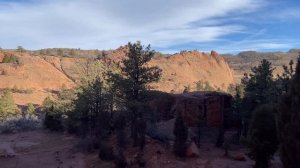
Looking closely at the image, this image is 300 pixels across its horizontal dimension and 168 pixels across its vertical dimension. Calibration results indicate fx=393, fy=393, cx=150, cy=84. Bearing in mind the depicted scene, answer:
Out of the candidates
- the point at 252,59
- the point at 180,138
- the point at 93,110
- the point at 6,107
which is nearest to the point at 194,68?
the point at 252,59

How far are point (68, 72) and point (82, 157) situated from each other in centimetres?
6026

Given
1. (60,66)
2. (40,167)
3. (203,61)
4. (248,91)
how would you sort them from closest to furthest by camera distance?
(40,167), (248,91), (60,66), (203,61)

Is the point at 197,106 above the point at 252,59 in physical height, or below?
below

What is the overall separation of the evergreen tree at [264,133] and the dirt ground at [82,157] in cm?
410

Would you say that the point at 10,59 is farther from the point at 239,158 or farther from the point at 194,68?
the point at 239,158

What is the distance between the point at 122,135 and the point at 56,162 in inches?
181

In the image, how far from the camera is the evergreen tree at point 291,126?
13.3 metres

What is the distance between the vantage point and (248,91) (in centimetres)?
3072

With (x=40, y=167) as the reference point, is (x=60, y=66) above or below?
above

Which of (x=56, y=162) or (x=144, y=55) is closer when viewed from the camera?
(x=56, y=162)

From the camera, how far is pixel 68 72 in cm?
8475

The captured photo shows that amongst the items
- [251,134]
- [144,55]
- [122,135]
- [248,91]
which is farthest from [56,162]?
[248,91]

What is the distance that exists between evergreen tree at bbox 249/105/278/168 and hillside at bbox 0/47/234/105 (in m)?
48.1

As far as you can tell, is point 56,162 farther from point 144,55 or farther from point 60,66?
point 60,66
